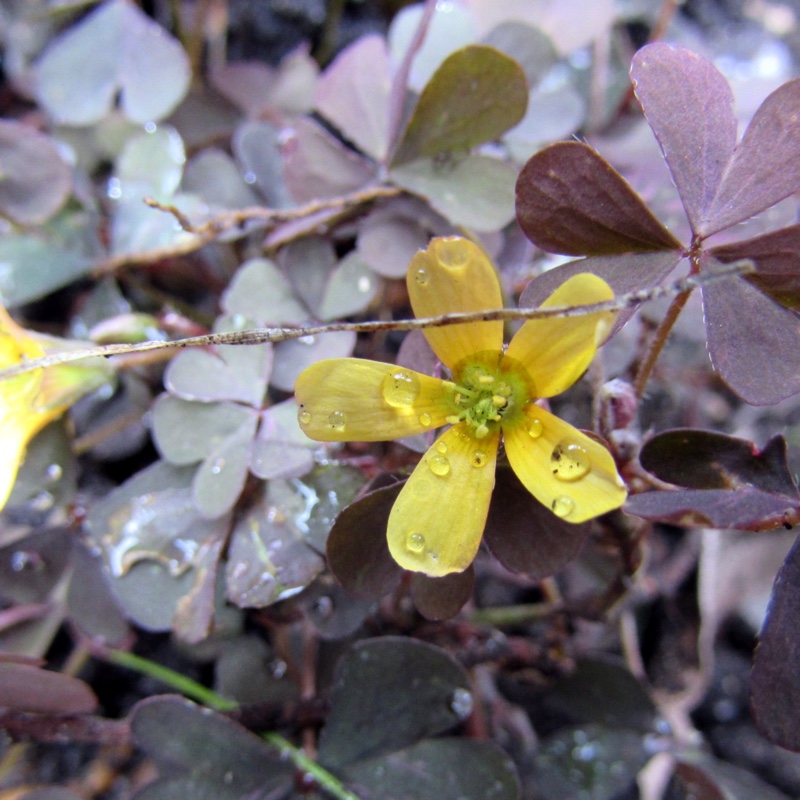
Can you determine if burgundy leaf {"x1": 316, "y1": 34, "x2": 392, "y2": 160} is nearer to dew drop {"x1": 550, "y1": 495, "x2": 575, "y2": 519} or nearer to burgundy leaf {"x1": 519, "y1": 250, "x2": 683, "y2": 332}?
burgundy leaf {"x1": 519, "y1": 250, "x2": 683, "y2": 332}

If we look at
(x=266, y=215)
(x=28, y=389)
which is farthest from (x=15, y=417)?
(x=266, y=215)

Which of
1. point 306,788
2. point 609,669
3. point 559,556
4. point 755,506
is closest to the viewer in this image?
point 755,506

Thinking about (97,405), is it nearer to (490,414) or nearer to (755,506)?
(490,414)

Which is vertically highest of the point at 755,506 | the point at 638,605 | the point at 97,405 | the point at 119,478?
the point at 755,506

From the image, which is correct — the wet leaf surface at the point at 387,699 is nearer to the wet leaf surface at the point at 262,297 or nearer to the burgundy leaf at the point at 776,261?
the wet leaf surface at the point at 262,297

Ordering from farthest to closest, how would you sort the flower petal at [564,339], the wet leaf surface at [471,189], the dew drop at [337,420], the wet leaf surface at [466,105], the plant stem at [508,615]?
the plant stem at [508,615], the wet leaf surface at [471,189], the wet leaf surface at [466,105], the dew drop at [337,420], the flower petal at [564,339]

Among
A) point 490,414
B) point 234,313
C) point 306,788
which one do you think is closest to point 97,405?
point 234,313

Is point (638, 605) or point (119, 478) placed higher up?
point (119, 478)

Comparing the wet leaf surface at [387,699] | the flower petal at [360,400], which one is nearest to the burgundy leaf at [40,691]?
the wet leaf surface at [387,699]
